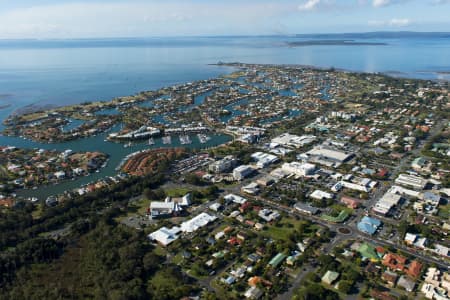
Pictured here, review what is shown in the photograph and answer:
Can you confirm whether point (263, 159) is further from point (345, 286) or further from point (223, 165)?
point (345, 286)

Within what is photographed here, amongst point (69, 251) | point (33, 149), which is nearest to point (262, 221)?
point (69, 251)

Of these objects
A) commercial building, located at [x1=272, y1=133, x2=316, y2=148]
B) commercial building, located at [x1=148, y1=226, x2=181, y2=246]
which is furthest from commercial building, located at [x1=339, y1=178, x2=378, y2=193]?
commercial building, located at [x1=148, y1=226, x2=181, y2=246]

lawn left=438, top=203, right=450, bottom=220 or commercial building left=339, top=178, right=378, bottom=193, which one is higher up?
commercial building left=339, top=178, right=378, bottom=193

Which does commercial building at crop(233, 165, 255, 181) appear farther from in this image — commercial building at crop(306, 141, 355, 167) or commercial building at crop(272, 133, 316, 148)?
commercial building at crop(272, 133, 316, 148)

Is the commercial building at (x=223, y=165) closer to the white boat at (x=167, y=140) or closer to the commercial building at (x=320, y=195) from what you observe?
the commercial building at (x=320, y=195)

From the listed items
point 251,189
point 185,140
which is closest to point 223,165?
point 251,189

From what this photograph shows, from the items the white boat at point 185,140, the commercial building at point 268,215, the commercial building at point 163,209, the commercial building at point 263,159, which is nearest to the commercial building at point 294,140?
the commercial building at point 263,159

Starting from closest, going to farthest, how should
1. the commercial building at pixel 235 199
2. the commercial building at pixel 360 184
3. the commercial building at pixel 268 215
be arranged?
1. the commercial building at pixel 268 215
2. the commercial building at pixel 235 199
3. the commercial building at pixel 360 184
